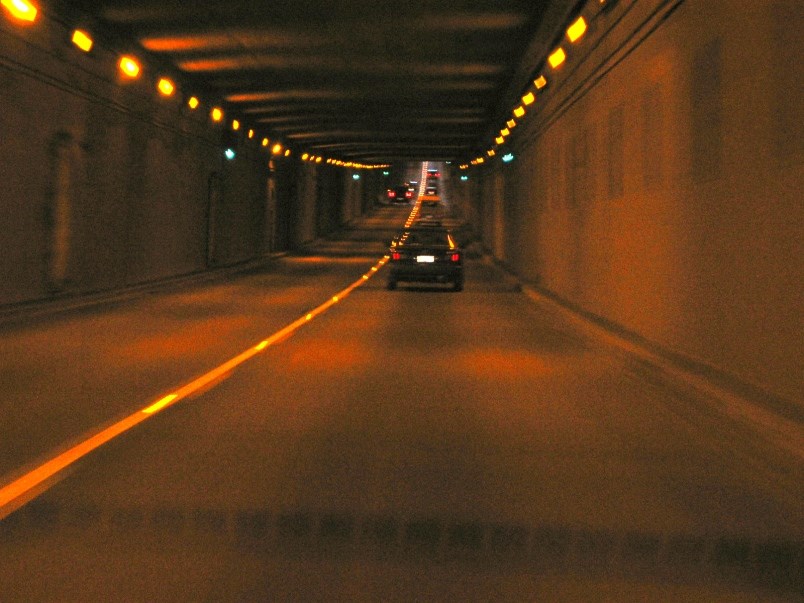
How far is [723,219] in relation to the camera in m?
13.2

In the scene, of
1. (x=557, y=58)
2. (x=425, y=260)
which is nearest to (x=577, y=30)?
(x=557, y=58)

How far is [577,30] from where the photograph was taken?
22906mm

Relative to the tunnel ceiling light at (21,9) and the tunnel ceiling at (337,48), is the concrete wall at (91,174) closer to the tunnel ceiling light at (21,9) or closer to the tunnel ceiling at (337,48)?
the tunnel ceiling light at (21,9)

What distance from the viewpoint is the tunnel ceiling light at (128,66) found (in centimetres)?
2805

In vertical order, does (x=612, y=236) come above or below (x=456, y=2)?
below

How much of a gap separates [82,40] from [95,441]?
16493mm

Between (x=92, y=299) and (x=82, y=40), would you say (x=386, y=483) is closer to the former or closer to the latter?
(x=82, y=40)

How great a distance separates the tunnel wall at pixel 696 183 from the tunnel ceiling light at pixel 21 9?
9744 mm

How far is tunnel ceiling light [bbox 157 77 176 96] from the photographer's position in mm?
31547

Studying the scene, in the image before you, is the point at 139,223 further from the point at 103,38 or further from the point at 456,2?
the point at 456,2

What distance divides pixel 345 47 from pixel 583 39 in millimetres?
7110

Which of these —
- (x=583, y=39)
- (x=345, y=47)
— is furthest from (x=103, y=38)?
(x=583, y=39)

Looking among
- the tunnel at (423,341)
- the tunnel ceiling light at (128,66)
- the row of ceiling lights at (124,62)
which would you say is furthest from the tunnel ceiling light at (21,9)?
the tunnel ceiling light at (128,66)

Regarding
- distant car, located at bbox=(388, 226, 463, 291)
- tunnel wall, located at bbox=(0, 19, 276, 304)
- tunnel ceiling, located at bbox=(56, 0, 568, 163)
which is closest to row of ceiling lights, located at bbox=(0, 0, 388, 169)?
tunnel wall, located at bbox=(0, 19, 276, 304)
